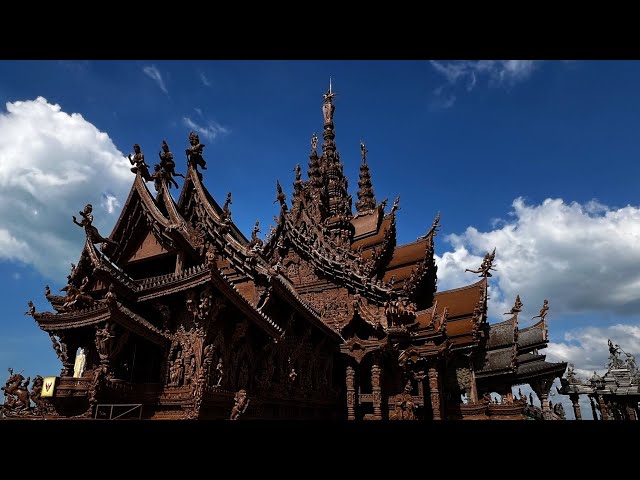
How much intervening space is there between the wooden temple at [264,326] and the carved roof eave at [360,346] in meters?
0.06

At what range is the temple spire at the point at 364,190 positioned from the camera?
40.2 meters

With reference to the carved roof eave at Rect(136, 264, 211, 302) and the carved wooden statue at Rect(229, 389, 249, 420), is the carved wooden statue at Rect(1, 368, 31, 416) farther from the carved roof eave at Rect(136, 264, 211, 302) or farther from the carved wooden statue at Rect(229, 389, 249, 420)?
the carved wooden statue at Rect(229, 389, 249, 420)

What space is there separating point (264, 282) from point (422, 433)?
432 inches

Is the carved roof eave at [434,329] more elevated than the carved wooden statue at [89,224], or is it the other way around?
the carved wooden statue at [89,224]

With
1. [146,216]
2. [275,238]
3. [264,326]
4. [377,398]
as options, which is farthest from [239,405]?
[275,238]

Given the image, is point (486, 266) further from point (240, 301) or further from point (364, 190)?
point (364, 190)

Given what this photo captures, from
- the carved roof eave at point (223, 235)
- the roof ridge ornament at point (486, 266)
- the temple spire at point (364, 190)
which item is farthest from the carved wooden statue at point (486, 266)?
the temple spire at point (364, 190)

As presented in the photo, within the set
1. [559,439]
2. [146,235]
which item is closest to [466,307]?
[146,235]

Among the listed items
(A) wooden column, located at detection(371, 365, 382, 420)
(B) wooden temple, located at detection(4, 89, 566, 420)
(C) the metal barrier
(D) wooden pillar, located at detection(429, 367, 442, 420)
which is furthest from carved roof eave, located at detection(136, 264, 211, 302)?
(D) wooden pillar, located at detection(429, 367, 442, 420)

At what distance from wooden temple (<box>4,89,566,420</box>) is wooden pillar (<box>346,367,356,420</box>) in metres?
0.05

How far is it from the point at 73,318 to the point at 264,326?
430 centimetres

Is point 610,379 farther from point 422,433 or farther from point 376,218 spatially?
point 422,433

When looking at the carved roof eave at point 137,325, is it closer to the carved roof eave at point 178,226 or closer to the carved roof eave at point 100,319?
the carved roof eave at point 100,319

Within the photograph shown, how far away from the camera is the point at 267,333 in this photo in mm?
10953
